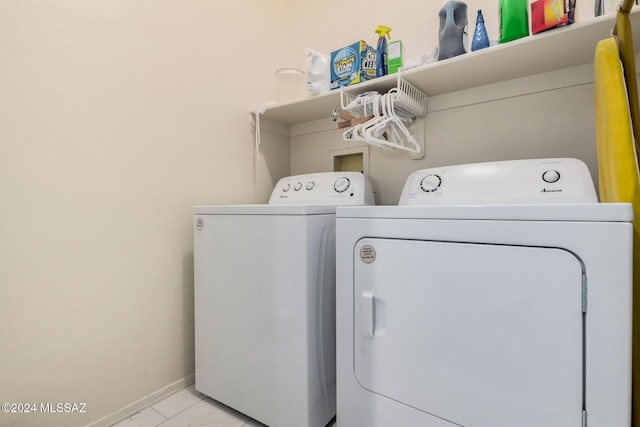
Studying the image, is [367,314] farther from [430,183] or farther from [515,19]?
Answer: [515,19]

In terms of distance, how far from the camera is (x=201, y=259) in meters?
1.36

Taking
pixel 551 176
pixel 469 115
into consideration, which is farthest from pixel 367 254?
pixel 469 115

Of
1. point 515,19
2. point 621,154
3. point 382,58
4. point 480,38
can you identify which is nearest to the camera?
point 621,154

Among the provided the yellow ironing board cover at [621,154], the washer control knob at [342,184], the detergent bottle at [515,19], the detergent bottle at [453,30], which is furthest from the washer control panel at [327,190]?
the yellow ironing board cover at [621,154]

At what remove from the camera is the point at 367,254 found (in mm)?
949

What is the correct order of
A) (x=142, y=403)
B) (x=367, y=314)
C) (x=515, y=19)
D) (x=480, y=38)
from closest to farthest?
1. (x=367, y=314)
2. (x=515, y=19)
3. (x=480, y=38)
4. (x=142, y=403)

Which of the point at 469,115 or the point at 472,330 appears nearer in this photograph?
the point at 472,330

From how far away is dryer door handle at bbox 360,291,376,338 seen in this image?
926mm

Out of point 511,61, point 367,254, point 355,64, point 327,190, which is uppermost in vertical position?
point 355,64

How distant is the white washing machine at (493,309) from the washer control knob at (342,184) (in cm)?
53

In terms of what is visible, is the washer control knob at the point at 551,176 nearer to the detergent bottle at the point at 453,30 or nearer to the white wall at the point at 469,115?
the white wall at the point at 469,115

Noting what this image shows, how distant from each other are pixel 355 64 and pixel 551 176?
0.93 metres

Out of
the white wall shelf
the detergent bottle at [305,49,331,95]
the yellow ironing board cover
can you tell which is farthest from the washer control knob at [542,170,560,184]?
the detergent bottle at [305,49,331,95]

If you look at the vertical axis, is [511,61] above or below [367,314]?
above
